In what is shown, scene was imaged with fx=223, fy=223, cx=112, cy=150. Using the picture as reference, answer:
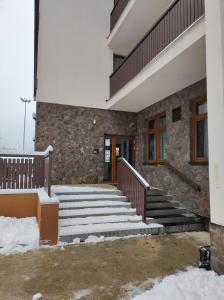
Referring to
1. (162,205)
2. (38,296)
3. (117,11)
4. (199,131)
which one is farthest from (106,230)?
(117,11)

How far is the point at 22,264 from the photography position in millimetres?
3412

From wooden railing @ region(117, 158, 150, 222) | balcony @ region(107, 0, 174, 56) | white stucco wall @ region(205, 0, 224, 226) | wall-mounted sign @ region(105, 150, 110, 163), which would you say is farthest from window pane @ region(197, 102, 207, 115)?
wall-mounted sign @ region(105, 150, 110, 163)

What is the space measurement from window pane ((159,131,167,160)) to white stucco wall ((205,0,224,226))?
449 cm

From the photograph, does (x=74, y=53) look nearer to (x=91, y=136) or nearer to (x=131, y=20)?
(x=131, y=20)

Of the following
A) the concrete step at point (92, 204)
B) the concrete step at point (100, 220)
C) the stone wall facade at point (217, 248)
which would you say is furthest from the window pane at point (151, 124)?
the stone wall facade at point (217, 248)

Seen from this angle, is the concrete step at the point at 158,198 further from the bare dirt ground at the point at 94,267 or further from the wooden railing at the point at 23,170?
the wooden railing at the point at 23,170

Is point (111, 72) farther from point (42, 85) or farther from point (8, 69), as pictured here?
point (8, 69)

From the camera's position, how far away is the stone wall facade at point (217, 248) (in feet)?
9.65

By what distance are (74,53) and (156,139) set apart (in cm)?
481

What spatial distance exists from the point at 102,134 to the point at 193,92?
4194 millimetres

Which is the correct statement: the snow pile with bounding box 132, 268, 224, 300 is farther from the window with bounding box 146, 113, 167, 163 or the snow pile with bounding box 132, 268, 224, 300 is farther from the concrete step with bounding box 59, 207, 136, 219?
the window with bounding box 146, 113, 167, 163

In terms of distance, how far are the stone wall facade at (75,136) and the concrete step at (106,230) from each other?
3.99m

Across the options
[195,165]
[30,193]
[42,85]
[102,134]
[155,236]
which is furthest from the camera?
[102,134]

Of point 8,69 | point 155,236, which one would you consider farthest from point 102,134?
point 8,69
